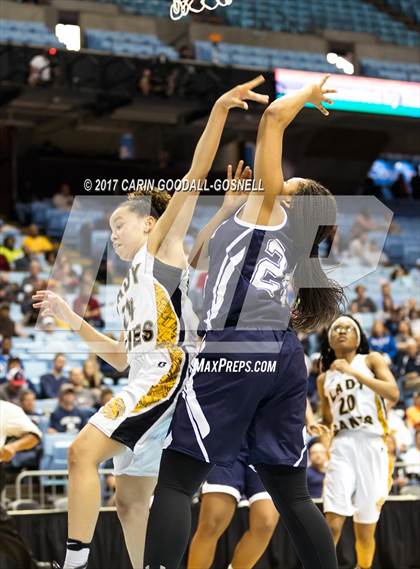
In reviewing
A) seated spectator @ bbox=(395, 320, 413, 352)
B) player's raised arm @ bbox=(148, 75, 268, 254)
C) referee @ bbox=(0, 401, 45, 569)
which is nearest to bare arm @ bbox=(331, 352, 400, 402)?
referee @ bbox=(0, 401, 45, 569)

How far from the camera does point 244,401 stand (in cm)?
396

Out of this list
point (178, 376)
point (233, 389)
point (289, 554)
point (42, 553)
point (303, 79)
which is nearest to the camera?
point (233, 389)

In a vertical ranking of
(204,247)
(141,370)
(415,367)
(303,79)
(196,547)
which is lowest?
(415,367)

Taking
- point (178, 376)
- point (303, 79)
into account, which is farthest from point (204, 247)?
point (303, 79)

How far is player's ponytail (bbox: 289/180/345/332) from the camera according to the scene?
14.0ft

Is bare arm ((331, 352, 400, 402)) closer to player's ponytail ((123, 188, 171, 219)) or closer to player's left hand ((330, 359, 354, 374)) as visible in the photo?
player's left hand ((330, 359, 354, 374))

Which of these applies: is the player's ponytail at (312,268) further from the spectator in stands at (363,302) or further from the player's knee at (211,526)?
the spectator in stands at (363,302)

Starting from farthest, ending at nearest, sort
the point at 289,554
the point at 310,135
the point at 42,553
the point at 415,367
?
1. the point at 310,135
2. the point at 415,367
3. the point at 289,554
4. the point at 42,553

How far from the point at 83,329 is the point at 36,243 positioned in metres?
10.8

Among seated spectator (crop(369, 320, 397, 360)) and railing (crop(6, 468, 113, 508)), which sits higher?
railing (crop(6, 468, 113, 508))

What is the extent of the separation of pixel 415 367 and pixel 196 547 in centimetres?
778

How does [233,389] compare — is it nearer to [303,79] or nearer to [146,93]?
[303,79]

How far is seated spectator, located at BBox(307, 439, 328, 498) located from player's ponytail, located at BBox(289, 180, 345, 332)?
195 inches

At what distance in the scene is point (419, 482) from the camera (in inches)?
394
